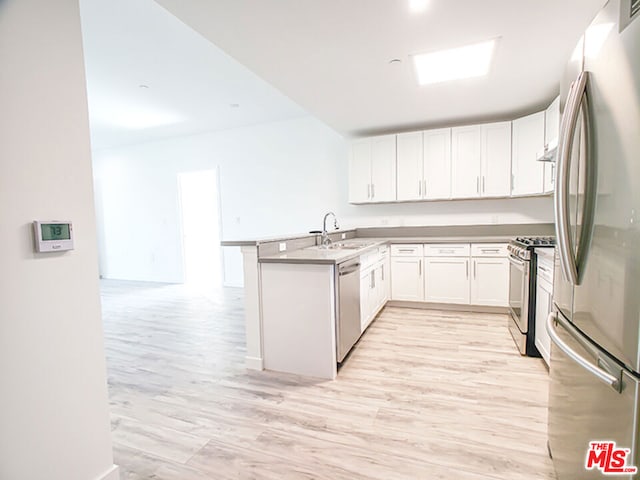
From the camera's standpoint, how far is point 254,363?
2.55 m

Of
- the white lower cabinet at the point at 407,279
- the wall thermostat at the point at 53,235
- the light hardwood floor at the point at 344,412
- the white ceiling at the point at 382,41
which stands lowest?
the light hardwood floor at the point at 344,412

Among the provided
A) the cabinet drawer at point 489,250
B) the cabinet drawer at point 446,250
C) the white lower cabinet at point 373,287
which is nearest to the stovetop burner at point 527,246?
the cabinet drawer at point 489,250

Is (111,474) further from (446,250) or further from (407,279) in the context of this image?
(446,250)

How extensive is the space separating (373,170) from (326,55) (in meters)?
2.25

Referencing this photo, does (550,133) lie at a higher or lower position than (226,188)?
higher

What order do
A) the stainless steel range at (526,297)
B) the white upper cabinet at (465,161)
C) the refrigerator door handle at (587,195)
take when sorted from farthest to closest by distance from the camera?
the white upper cabinet at (465,161), the stainless steel range at (526,297), the refrigerator door handle at (587,195)

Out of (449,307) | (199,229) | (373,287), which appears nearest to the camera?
(373,287)

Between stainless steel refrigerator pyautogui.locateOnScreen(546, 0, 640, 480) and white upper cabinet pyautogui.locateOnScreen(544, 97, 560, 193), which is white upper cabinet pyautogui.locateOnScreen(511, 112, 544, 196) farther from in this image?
stainless steel refrigerator pyautogui.locateOnScreen(546, 0, 640, 480)

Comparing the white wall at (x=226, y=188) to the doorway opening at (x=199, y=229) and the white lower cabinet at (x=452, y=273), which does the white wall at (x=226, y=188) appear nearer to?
the doorway opening at (x=199, y=229)

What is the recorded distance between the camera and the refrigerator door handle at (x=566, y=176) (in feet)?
3.33

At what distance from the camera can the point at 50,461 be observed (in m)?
1.14

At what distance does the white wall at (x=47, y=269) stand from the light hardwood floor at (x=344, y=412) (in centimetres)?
51

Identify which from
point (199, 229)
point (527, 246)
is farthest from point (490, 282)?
point (199, 229)

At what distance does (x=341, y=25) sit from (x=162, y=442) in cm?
281
